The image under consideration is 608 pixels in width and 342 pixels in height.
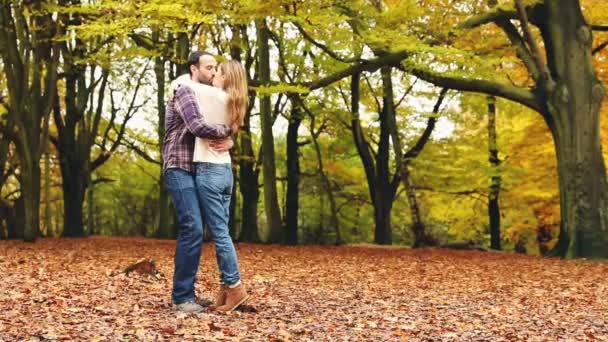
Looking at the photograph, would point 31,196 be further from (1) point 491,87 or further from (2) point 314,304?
(2) point 314,304

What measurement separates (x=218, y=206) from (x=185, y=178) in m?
0.32

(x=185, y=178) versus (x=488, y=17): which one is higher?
(x=488, y=17)

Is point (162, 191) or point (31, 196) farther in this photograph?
point (162, 191)

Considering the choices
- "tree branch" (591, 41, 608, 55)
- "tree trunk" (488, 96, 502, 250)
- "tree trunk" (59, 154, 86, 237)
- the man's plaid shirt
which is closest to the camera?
the man's plaid shirt

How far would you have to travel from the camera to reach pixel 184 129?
19.7 ft

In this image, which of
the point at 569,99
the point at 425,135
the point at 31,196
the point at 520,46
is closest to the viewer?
the point at 31,196

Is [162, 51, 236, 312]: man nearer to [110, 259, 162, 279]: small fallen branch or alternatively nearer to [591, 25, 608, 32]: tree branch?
[110, 259, 162, 279]: small fallen branch

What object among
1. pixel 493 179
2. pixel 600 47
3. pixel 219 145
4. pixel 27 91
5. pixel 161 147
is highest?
pixel 600 47

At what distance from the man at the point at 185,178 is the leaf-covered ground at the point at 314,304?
263 mm

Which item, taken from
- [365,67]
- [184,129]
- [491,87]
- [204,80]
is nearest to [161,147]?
[365,67]

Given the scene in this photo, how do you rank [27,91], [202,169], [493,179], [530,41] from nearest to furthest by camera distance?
1. [202,169]
2. [530,41]
3. [27,91]
4. [493,179]

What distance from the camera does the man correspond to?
5926 millimetres

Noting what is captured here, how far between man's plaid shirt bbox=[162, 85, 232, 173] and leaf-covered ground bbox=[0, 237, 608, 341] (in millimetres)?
1150

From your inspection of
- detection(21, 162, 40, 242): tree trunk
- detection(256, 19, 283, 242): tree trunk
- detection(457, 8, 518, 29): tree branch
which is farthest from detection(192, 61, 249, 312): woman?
detection(256, 19, 283, 242): tree trunk
